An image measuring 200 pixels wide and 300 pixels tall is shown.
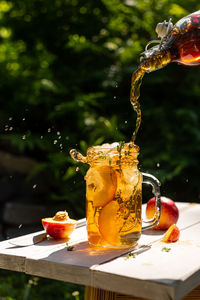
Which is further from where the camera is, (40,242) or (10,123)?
(10,123)

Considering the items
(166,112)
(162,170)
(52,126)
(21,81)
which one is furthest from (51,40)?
(162,170)

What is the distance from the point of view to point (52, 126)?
4.08 metres

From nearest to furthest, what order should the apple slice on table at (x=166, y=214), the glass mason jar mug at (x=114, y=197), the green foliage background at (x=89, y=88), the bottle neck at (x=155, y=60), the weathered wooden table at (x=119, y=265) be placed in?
1. the weathered wooden table at (x=119, y=265)
2. the glass mason jar mug at (x=114, y=197)
3. the bottle neck at (x=155, y=60)
4. the apple slice on table at (x=166, y=214)
5. the green foliage background at (x=89, y=88)

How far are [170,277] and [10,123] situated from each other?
3452mm

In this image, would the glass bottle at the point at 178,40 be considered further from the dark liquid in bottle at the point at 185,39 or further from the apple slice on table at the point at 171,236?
the apple slice on table at the point at 171,236

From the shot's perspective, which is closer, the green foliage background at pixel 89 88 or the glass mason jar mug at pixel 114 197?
the glass mason jar mug at pixel 114 197

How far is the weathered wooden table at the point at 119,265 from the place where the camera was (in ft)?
3.28

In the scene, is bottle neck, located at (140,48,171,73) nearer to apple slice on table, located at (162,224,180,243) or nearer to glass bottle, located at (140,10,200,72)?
glass bottle, located at (140,10,200,72)

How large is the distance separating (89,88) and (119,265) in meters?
3.30

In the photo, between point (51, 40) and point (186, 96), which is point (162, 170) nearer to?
point (186, 96)

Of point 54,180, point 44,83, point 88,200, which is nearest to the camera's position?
point 88,200

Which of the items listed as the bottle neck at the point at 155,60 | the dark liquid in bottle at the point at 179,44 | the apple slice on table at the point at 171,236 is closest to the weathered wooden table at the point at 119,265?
the apple slice on table at the point at 171,236

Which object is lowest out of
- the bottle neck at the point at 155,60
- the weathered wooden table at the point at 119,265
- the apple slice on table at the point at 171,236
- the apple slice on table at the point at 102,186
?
the weathered wooden table at the point at 119,265

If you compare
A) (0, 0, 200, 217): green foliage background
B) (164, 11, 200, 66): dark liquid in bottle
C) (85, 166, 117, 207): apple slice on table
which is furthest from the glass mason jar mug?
(0, 0, 200, 217): green foliage background
